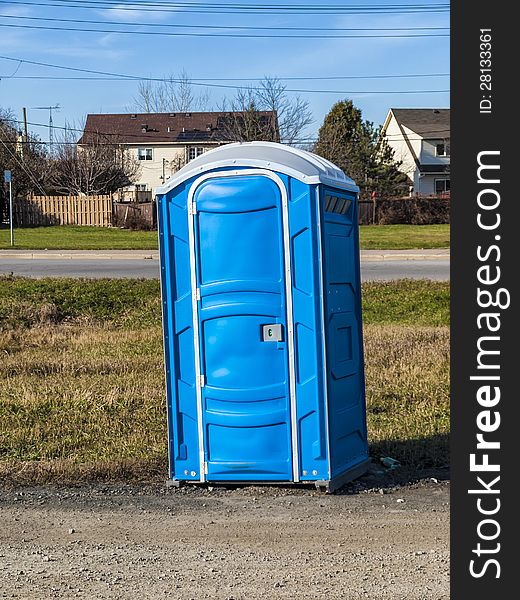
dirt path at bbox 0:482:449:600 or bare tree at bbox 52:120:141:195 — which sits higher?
bare tree at bbox 52:120:141:195

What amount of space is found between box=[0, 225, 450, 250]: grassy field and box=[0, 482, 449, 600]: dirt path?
24.4 meters

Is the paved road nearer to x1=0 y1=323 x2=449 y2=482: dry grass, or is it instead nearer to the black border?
x1=0 y1=323 x2=449 y2=482: dry grass

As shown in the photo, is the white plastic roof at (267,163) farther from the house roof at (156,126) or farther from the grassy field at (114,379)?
the house roof at (156,126)

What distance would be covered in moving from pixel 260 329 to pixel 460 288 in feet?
7.00

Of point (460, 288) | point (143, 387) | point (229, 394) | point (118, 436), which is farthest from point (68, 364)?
point (460, 288)

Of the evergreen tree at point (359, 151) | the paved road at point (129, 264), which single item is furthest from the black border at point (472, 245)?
the evergreen tree at point (359, 151)

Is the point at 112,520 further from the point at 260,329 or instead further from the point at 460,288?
the point at 460,288

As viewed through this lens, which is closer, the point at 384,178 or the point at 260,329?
the point at 260,329

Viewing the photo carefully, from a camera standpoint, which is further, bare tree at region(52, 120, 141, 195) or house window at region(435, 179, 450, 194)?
house window at region(435, 179, 450, 194)

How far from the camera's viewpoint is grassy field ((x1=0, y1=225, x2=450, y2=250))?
31.5m

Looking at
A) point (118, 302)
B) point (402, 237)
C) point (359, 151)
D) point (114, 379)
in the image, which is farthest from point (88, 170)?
point (114, 379)

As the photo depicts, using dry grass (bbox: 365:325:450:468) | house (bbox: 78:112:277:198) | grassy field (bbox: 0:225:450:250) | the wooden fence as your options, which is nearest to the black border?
dry grass (bbox: 365:325:450:468)

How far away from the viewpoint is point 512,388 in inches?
174

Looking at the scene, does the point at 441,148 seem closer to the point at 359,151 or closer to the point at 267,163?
the point at 359,151
